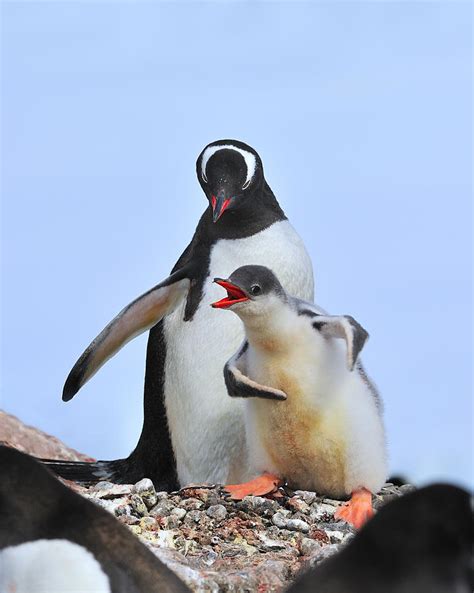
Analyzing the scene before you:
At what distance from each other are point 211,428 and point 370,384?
1.14 m

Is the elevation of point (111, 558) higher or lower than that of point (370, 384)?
lower

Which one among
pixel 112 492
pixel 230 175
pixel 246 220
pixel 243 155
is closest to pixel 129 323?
pixel 246 220

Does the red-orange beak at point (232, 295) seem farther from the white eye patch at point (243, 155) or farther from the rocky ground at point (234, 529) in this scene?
the white eye patch at point (243, 155)

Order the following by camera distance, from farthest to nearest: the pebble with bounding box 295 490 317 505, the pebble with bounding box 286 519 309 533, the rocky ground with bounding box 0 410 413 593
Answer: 1. the pebble with bounding box 295 490 317 505
2. the pebble with bounding box 286 519 309 533
3. the rocky ground with bounding box 0 410 413 593

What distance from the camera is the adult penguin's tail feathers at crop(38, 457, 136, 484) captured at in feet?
24.1

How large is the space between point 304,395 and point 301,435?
7.5 inches

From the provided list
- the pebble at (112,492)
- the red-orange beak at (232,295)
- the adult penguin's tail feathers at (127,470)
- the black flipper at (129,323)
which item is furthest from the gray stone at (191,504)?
the black flipper at (129,323)

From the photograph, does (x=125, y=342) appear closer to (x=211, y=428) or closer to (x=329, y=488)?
(x=211, y=428)

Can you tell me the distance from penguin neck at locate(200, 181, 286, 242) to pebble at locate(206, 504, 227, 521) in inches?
63.4

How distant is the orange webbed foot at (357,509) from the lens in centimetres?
574

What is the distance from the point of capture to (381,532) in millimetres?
3021

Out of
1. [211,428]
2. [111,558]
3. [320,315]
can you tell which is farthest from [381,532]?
[211,428]

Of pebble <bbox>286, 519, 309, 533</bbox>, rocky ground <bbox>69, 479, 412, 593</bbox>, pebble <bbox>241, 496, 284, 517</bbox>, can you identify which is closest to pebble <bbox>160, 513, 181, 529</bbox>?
rocky ground <bbox>69, 479, 412, 593</bbox>

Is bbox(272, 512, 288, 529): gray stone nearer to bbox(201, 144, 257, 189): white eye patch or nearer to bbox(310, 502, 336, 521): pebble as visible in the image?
bbox(310, 502, 336, 521): pebble
